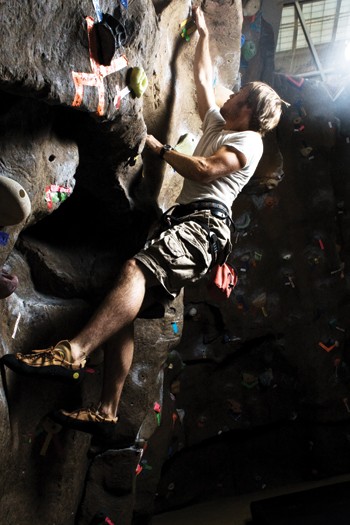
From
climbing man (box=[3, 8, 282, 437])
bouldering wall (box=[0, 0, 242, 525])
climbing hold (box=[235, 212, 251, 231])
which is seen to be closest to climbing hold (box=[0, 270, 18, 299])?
bouldering wall (box=[0, 0, 242, 525])

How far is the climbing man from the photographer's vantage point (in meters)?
2.19

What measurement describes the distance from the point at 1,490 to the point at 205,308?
2683 millimetres

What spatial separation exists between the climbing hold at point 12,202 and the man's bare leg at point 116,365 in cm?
86

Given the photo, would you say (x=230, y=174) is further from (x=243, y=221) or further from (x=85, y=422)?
(x=243, y=221)

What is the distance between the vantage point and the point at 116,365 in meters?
2.57

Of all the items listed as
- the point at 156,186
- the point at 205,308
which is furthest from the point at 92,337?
the point at 205,308

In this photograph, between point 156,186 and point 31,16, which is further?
point 156,186

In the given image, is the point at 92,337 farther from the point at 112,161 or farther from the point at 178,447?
the point at 178,447

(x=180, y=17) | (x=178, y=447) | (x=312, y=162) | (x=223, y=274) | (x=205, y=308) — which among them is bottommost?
(x=178, y=447)

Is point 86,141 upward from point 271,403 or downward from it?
upward

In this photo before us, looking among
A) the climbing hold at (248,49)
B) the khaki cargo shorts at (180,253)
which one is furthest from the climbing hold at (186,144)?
the climbing hold at (248,49)

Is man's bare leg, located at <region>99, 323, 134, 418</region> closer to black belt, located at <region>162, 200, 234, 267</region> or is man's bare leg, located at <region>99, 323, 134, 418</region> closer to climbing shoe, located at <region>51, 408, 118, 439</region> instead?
climbing shoe, located at <region>51, 408, 118, 439</region>

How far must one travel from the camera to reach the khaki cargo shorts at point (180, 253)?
2.34m

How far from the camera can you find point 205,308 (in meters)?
4.72
